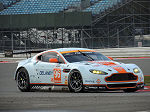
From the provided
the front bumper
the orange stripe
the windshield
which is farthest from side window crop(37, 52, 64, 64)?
the orange stripe

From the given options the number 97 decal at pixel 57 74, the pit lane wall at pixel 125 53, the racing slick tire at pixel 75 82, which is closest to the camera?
the racing slick tire at pixel 75 82

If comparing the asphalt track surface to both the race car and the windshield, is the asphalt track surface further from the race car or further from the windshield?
the windshield

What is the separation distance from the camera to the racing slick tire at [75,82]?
10617 mm

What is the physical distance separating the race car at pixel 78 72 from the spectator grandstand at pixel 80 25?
86.4ft

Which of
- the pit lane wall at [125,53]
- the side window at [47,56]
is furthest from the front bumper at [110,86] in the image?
the pit lane wall at [125,53]

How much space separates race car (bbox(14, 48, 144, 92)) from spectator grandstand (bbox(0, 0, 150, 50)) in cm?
2633

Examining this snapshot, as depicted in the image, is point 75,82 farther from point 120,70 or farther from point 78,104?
point 78,104

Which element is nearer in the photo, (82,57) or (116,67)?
(116,67)

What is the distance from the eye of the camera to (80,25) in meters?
42.8

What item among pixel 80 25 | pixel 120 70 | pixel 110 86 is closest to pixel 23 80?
pixel 110 86

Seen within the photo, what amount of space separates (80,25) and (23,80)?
101ft

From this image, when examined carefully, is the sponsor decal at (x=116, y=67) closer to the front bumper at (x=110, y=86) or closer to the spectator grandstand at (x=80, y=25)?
the front bumper at (x=110, y=86)

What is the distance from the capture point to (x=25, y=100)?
A: 359 inches

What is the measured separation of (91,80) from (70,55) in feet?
4.60
